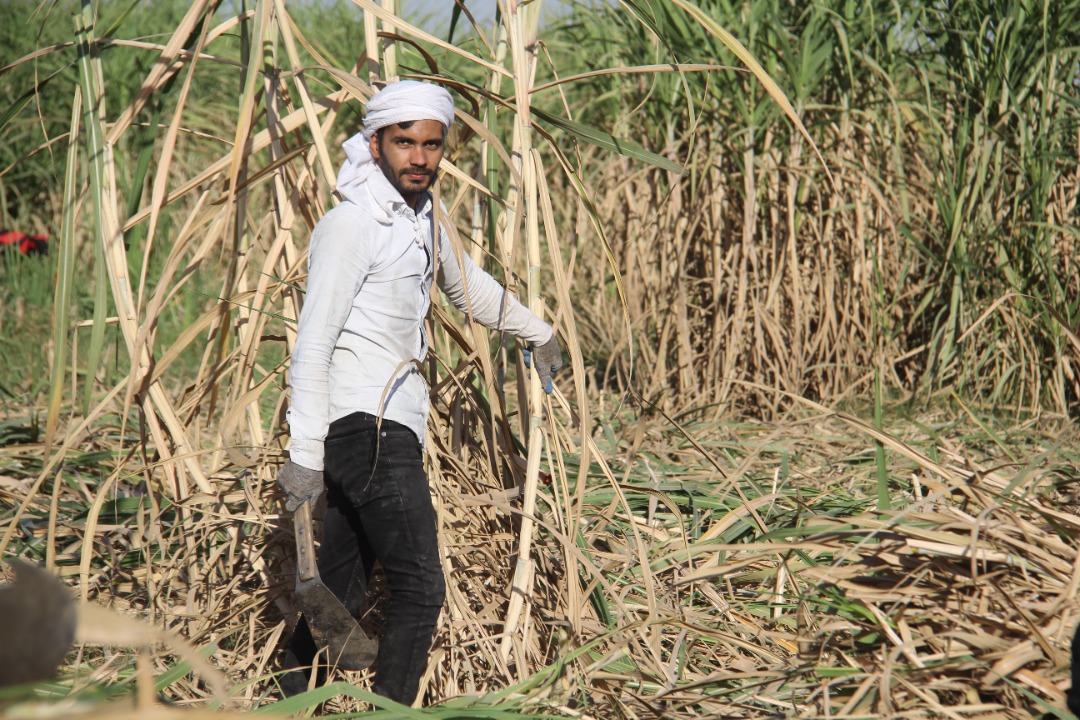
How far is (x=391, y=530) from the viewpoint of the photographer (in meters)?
1.94

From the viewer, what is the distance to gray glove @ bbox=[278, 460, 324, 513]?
6.14ft

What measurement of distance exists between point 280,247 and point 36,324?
3662mm

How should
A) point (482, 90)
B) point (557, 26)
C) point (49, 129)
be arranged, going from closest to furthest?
point (482, 90), point (557, 26), point (49, 129)

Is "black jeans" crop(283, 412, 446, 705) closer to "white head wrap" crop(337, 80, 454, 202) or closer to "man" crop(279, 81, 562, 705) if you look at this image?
"man" crop(279, 81, 562, 705)

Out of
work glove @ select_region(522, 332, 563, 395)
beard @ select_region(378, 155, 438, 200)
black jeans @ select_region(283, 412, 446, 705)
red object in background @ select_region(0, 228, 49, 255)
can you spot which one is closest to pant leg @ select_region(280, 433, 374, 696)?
black jeans @ select_region(283, 412, 446, 705)

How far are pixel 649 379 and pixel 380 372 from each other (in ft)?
8.46

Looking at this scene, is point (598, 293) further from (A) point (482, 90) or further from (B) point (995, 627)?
(B) point (995, 627)

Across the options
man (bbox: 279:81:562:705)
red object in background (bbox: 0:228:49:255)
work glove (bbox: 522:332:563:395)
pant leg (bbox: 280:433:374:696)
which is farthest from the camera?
red object in background (bbox: 0:228:49:255)

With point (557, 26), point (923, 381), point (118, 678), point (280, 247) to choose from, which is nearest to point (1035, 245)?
point (923, 381)

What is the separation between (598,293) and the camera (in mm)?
5176

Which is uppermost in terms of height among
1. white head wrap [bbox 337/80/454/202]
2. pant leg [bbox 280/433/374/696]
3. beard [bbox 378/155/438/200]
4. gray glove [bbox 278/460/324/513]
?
white head wrap [bbox 337/80/454/202]

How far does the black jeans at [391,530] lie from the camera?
1.92 m

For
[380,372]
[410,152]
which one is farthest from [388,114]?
[380,372]

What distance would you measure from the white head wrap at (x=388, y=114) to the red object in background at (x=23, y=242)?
4.31 m
